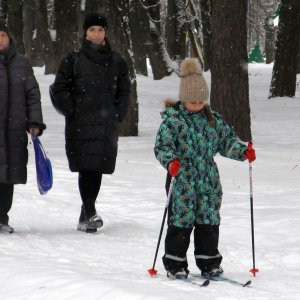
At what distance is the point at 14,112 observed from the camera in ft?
22.2

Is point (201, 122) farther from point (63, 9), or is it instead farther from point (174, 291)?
point (63, 9)

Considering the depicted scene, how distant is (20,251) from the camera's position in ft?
19.9

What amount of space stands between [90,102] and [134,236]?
1.30m

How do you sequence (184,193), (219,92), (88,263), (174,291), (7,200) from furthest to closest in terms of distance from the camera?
(219,92) < (7,200) < (88,263) < (184,193) < (174,291)

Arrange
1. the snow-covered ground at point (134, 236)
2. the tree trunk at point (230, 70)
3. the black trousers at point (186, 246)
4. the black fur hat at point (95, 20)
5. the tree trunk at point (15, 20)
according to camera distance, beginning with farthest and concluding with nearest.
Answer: the tree trunk at point (15, 20)
the tree trunk at point (230, 70)
the black fur hat at point (95, 20)
the black trousers at point (186, 246)
the snow-covered ground at point (134, 236)

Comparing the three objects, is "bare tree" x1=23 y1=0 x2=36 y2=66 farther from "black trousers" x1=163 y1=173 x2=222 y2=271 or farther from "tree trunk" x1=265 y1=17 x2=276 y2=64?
"black trousers" x1=163 y1=173 x2=222 y2=271

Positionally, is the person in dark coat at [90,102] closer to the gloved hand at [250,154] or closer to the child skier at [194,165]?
the child skier at [194,165]

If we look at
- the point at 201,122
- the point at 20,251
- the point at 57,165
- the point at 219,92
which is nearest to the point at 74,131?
the point at 20,251

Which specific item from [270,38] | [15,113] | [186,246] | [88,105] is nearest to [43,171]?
[15,113]

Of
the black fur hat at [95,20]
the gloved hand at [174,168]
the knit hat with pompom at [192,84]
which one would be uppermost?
the black fur hat at [95,20]

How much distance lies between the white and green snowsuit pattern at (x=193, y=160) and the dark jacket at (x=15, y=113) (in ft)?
6.16

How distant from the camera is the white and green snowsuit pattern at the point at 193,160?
5281mm

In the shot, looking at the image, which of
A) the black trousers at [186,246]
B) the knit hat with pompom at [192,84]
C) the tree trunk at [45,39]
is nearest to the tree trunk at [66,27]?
the tree trunk at [45,39]

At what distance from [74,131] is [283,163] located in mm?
5708
